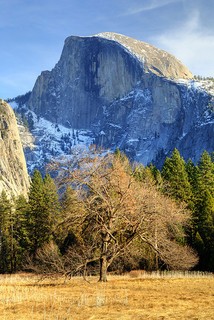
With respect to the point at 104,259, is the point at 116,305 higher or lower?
lower

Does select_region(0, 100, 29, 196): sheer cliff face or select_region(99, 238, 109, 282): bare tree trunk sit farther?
select_region(0, 100, 29, 196): sheer cliff face

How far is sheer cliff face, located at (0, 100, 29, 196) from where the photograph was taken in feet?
480

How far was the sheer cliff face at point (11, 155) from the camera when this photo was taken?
146 meters

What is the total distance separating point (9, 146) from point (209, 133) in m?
95.3

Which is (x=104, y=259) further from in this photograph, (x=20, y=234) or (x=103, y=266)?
(x=20, y=234)

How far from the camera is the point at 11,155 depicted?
155000mm

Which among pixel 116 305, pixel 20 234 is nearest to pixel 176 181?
pixel 20 234

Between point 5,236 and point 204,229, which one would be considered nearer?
point 204,229

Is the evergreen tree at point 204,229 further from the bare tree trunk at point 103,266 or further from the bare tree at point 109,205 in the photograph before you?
the bare tree trunk at point 103,266

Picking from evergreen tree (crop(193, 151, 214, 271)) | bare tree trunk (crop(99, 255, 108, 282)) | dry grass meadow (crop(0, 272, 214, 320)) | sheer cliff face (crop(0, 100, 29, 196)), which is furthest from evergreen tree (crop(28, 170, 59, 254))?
sheer cliff face (crop(0, 100, 29, 196))

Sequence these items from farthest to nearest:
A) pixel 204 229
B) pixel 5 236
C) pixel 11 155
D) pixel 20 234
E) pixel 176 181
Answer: pixel 11 155
pixel 5 236
pixel 20 234
pixel 176 181
pixel 204 229

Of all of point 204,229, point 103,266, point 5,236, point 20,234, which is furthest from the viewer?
point 5,236

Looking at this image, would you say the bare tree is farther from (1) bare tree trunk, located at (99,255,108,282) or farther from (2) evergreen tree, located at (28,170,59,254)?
(2) evergreen tree, located at (28,170,59,254)

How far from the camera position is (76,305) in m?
15.4
